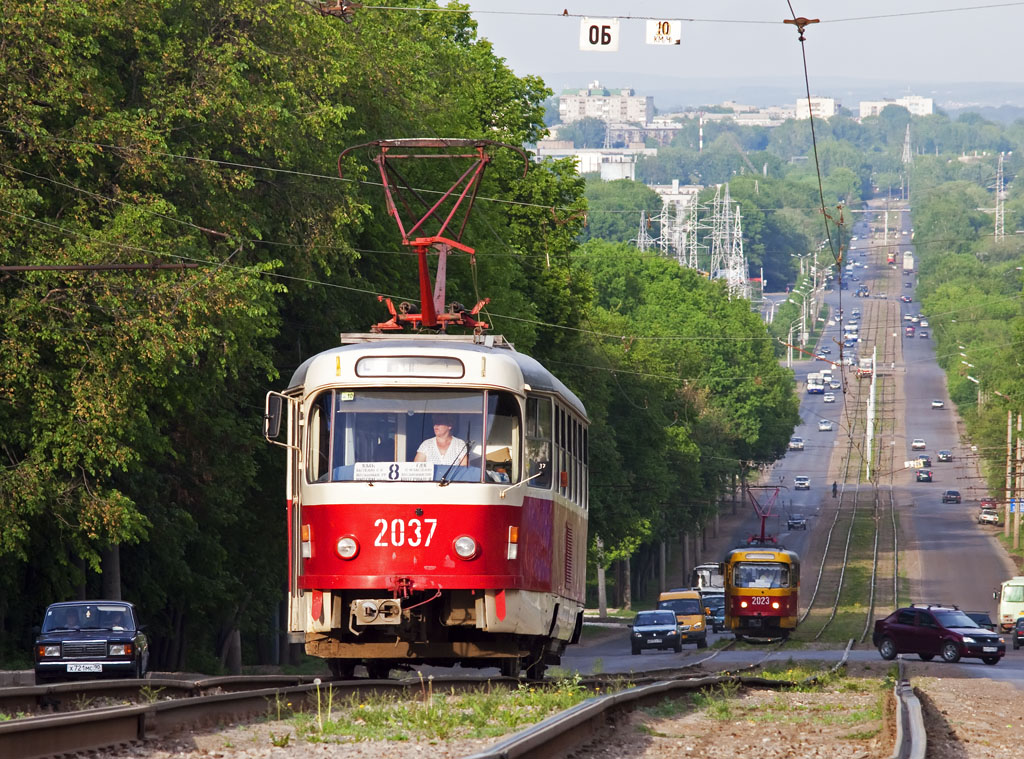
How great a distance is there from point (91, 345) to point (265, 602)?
39.3ft

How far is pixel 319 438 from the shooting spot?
1869 centimetres

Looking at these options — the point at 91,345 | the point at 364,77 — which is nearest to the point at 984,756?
the point at 91,345

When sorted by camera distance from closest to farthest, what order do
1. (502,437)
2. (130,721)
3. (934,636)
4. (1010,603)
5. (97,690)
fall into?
(130,721) → (97,690) → (502,437) → (934,636) → (1010,603)

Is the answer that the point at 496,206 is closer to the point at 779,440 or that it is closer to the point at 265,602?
the point at 265,602

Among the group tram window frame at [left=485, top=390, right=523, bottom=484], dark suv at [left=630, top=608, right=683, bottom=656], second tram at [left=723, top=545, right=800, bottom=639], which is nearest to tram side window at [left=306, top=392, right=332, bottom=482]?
tram window frame at [left=485, top=390, right=523, bottom=484]

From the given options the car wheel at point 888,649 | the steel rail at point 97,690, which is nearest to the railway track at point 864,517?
the car wheel at point 888,649

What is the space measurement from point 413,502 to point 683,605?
4213 centimetres

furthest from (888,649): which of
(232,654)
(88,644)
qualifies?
(88,644)

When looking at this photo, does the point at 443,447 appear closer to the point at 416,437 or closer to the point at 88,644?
the point at 416,437

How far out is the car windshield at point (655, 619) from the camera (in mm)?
52125

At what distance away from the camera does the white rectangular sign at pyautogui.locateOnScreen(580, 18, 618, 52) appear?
91.2ft

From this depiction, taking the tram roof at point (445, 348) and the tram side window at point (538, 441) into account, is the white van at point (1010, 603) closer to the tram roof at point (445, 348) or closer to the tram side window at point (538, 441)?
the tram roof at point (445, 348)

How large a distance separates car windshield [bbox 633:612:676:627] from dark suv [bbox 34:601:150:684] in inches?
1050

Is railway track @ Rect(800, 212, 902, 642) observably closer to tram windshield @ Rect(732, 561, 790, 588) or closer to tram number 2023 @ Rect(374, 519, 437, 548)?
tram windshield @ Rect(732, 561, 790, 588)
